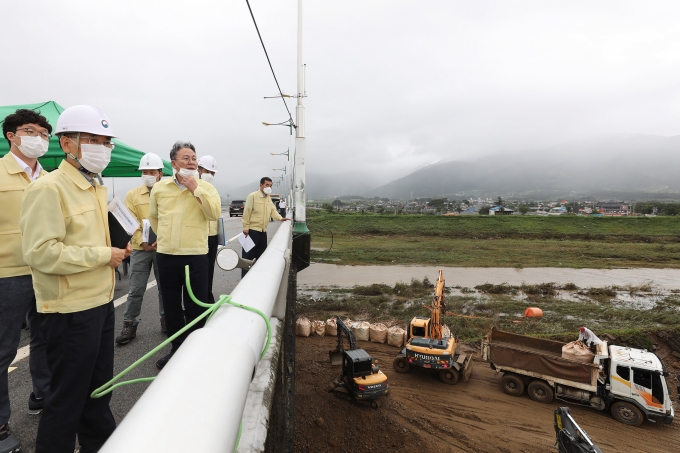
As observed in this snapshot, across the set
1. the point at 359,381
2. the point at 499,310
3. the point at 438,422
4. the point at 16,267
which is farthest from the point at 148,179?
the point at 499,310

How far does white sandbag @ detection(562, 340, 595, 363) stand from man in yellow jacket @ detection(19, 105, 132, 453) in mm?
9900

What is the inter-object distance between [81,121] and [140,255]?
300 cm

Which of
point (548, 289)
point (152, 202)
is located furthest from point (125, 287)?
point (548, 289)

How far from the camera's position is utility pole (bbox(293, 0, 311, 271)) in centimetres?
754

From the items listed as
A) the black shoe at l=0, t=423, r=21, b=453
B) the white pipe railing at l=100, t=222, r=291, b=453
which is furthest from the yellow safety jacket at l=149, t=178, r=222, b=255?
the white pipe railing at l=100, t=222, r=291, b=453

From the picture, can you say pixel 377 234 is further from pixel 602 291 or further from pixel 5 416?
pixel 5 416

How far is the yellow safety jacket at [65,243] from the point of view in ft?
6.43

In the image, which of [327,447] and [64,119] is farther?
[327,447]

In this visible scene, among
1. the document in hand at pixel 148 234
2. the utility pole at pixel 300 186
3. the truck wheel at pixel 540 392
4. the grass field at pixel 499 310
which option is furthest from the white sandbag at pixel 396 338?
the document in hand at pixel 148 234

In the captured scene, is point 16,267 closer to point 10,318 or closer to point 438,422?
point 10,318

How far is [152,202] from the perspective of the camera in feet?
12.2

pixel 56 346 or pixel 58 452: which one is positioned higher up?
pixel 56 346

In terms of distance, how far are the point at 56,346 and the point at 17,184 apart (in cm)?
157

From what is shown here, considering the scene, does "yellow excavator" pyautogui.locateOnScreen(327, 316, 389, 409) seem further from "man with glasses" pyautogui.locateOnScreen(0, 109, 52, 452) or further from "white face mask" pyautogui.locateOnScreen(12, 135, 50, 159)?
"white face mask" pyautogui.locateOnScreen(12, 135, 50, 159)
